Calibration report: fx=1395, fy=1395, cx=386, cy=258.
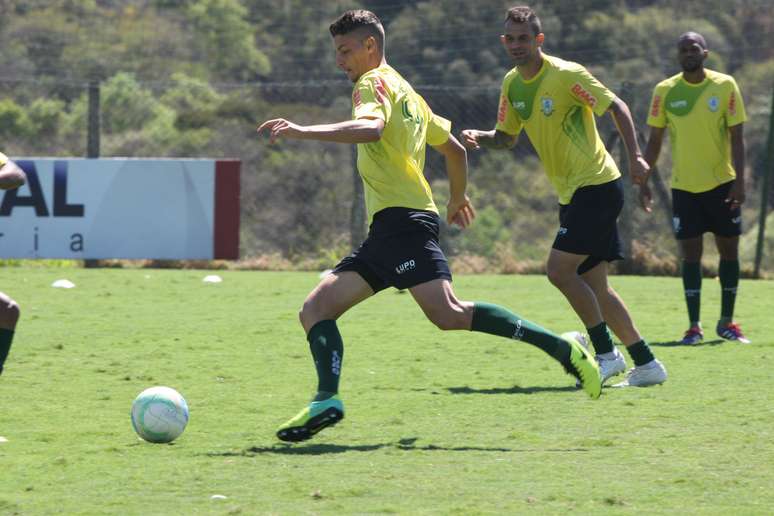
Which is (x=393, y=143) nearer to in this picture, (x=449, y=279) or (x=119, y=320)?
(x=449, y=279)

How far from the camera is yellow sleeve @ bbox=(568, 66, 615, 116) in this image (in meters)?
7.82

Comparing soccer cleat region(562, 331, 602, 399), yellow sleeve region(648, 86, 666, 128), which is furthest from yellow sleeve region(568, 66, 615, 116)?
yellow sleeve region(648, 86, 666, 128)

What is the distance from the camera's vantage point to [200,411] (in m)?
7.24

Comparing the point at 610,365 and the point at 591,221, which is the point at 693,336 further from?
the point at 591,221

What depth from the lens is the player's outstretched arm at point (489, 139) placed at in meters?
8.00

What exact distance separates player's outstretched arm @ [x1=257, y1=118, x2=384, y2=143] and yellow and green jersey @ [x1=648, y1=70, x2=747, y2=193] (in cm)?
482

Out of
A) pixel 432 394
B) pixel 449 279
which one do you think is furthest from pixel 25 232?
pixel 449 279

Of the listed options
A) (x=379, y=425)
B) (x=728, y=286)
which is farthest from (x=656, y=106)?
(x=379, y=425)

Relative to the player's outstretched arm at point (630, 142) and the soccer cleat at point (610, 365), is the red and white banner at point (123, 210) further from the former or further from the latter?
the player's outstretched arm at point (630, 142)

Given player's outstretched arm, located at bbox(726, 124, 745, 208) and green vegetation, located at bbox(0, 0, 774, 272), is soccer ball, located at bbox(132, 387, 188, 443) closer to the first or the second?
player's outstretched arm, located at bbox(726, 124, 745, 208)

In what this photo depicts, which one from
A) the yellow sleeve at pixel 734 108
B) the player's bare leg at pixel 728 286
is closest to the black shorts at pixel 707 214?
the player's bare leg at pixel 728 286

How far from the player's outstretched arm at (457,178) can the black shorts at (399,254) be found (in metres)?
0.63

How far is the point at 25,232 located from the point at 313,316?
11865 mm

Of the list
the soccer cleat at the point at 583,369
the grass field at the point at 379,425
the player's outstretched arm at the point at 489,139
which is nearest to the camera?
the grass field at the point at 379,425
